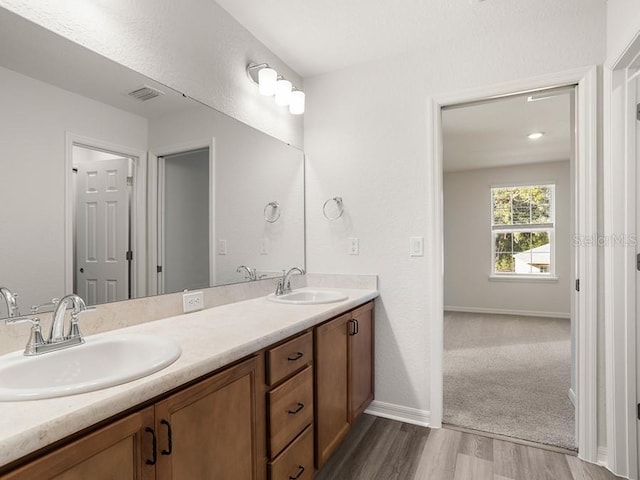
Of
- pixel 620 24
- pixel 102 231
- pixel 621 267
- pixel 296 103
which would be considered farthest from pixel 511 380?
pixel 102 231

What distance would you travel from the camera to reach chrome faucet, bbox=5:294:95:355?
1052 mm

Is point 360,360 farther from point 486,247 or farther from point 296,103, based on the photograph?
point 486,247

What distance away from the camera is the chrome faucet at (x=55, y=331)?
105 centimetres

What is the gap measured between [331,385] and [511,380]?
198 centimetres

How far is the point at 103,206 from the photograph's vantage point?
142 cm

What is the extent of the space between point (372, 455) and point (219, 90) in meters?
2.14

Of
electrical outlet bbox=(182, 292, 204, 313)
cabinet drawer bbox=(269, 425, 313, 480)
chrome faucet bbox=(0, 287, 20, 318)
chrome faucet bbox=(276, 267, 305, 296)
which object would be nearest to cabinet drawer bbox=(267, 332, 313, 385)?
cabinet drawer bbox=(269, 425, 313, 480)

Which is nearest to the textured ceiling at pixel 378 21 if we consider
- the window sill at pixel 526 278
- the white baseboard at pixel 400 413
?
the white baseboard at pixel 400 413

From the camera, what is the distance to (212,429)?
1066 mm

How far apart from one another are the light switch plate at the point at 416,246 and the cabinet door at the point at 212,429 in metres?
1.39

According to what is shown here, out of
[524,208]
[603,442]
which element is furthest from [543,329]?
[603,442]

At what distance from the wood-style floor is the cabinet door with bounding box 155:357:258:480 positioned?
82cm

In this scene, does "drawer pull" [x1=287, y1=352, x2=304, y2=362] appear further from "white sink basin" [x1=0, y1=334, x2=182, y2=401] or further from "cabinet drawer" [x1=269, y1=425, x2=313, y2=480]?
"white sink basin" [x1=0, y1=334, x2=182, y2=401]

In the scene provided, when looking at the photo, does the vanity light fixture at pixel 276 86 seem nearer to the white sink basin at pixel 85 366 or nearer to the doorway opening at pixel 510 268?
the doorway opening at pixel 510 268
